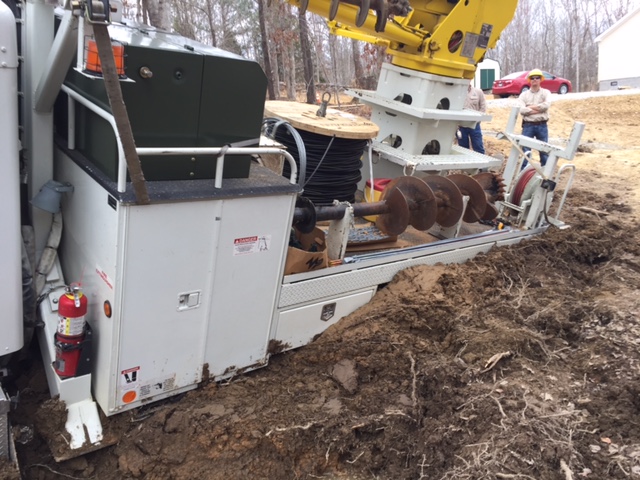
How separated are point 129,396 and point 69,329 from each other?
1.75ft

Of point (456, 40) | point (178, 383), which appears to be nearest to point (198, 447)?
point (178, 383)

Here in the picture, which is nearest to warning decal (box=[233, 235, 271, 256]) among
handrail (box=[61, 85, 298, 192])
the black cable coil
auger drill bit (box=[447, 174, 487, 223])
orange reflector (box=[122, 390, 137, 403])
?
handrail (box=[61, 85, 298, 192])

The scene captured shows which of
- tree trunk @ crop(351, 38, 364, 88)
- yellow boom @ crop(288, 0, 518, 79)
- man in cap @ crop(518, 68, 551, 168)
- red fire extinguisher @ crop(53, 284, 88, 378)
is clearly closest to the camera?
red fire extinguisher @ crop(53, 284, 88, 378)

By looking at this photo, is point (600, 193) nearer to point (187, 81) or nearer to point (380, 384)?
point (380, 384)

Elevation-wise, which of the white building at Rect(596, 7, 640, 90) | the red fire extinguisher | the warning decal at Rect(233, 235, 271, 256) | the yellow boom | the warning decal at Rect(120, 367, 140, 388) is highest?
the white building at Rect(596, 7, 640, 90)

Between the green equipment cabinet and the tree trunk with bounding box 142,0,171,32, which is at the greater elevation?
the tree trunk with bounding box 142,0,171,32

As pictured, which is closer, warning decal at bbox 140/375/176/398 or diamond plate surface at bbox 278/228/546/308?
warning decal at bbox 140/375/176/398

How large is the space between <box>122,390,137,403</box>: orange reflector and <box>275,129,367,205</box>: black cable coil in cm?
225

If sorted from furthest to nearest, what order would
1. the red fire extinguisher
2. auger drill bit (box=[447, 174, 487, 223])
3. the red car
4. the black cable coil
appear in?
the red car < auger drill bit (box=[447, 174, 487, 223]) < the black cable coil < the red fire extinguisher

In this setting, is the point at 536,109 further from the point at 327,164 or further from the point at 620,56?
the point at 620,56

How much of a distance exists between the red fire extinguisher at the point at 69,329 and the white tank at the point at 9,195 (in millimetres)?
253

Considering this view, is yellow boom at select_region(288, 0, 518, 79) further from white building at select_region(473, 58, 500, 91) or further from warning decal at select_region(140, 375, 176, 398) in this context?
white building at select_region(473, 58, 500, 91)

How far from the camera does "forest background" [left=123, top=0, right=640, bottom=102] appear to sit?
45.2 ft

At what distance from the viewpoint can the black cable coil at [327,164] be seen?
481 cm
